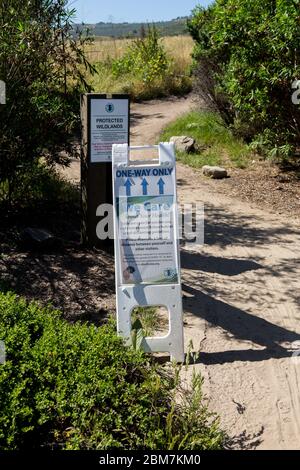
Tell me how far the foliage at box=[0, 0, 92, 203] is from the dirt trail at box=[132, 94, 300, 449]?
1.95 metres

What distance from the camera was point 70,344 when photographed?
388 cm

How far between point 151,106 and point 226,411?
15255mm

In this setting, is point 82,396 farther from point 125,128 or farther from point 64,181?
point 64,181

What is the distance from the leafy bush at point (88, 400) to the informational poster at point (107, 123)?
106 inches

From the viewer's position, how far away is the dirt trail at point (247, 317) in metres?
4.00

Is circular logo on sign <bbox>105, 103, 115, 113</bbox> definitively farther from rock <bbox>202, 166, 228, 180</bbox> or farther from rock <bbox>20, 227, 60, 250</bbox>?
rock <bbox>202, 166, 228, 180</bbox>

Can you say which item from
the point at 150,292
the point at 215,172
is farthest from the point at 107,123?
the point at 215,172

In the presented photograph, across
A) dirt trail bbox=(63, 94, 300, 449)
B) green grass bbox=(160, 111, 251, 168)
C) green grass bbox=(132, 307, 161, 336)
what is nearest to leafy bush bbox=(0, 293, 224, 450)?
dirt trail bbox=(63, 94, 300, 449)

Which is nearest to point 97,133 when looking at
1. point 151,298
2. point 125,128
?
point 125,128

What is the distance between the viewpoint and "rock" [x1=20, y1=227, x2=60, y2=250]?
6559 mm

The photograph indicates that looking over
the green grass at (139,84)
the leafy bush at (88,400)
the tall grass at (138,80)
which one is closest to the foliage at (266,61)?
the leafy bush at (88,400)

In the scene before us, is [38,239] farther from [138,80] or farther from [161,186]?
[138,80]

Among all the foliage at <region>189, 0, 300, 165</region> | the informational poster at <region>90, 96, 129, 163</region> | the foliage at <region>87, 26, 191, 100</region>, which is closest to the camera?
the informational poster at <region>90, 96, 129, 163</region>

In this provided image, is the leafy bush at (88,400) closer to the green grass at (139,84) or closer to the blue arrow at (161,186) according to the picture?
the blue arrow at (161,186)
